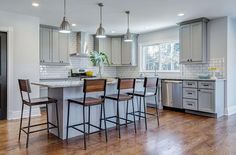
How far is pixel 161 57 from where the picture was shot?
22.5 feet

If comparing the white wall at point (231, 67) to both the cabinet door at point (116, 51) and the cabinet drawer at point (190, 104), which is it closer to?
the cabinet drawer at point (190, 104)

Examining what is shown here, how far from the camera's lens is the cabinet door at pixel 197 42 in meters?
5.31

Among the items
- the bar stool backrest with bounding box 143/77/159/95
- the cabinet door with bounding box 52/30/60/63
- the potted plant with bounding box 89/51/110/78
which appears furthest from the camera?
the cabinet door with bounding box 52/30/60/63

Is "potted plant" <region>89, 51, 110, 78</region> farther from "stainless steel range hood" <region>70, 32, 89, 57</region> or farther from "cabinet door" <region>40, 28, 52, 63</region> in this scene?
"cabinet door" <region>40, 28, 52, 63</region>

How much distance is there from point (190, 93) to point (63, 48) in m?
3.96

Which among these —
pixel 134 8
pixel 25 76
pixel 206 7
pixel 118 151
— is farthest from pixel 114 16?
pixel 118 151

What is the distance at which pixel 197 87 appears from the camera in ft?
16.7

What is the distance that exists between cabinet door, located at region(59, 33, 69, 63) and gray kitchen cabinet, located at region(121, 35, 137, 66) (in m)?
2.17

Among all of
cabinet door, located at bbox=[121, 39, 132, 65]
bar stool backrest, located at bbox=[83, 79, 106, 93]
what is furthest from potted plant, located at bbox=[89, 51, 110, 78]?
bar stool backrest, located at bbox=[83, 79, 106, 93]

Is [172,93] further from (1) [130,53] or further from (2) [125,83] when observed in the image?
(2) [125,83]

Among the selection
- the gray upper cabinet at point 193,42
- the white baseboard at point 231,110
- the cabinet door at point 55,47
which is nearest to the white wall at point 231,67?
the white baseboard at point 231,110

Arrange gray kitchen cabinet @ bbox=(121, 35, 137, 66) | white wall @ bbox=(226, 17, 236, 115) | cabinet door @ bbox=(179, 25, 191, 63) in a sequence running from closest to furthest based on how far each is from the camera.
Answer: white wall @ bbox=(226, 17, 236, 115)
cabinet door @ bbox=(179, 25, 191, 63)
gray kitchen cabinet @ bbox=(121, 35, 137, 66)

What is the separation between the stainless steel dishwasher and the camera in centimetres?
547

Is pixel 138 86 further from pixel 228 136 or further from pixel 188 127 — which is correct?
pixel 228 136
